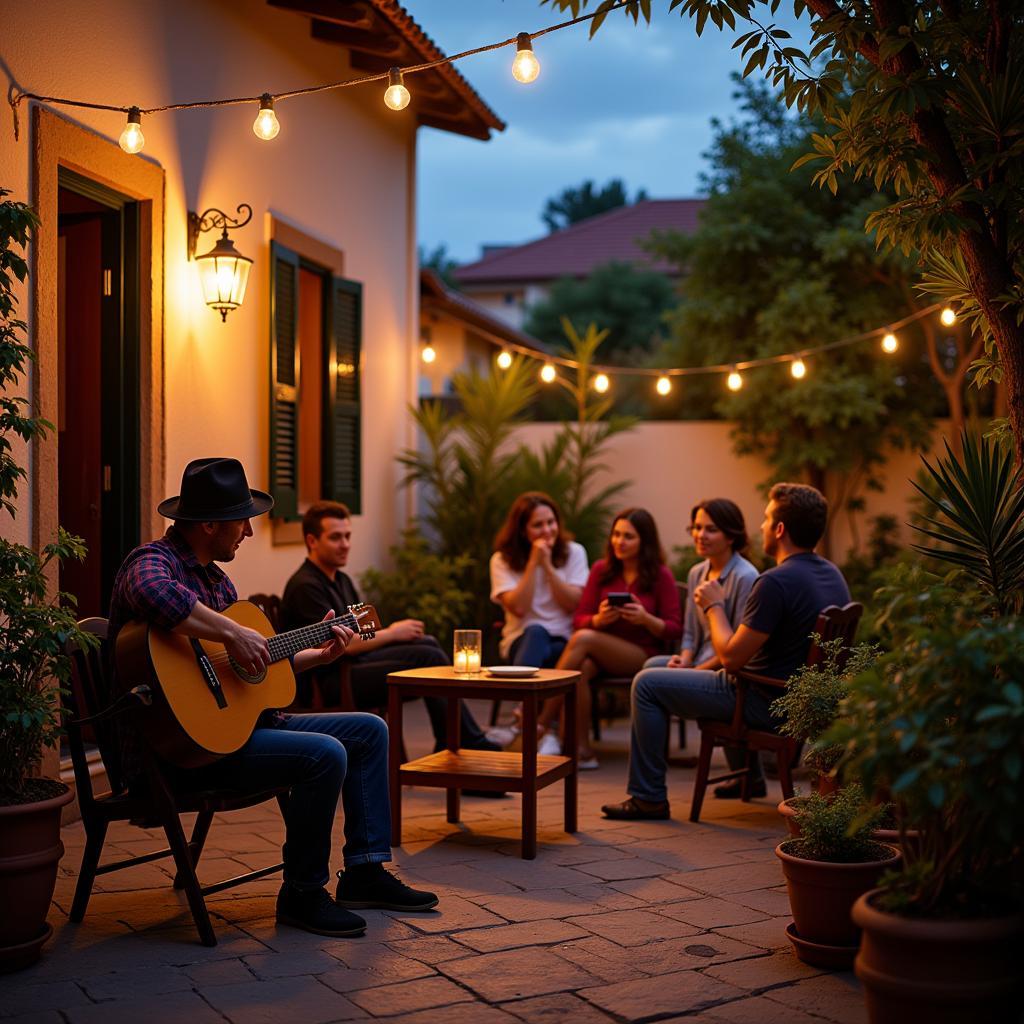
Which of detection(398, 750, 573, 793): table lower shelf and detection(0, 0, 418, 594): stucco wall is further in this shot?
detection(0, 0, 418, 594): stucco wall

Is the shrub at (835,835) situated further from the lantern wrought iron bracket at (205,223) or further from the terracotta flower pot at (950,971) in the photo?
the lantern wrought iron bracket at (205,223)

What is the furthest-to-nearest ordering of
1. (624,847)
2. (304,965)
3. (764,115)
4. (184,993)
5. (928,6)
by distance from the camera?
(764,115), (624,847), (928,6), (304,965), (184,993)

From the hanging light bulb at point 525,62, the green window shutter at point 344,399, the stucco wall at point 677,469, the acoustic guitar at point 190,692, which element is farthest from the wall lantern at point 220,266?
the stucco wall at point 677,469

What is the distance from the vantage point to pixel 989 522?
150 inches

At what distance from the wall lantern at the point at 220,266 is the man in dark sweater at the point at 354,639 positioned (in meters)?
1.18

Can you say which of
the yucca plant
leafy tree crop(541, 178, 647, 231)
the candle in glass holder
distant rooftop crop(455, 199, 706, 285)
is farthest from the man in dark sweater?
leafy tree crop(541, 178, 647, 231)

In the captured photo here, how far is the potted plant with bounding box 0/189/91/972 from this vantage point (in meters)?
3.66

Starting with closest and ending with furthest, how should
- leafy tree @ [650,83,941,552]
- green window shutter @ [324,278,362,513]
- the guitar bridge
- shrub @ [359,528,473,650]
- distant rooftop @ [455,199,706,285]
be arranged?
the guitar bridge < green window shutter @ [324,278,362,513] < shrub @ [359,528,473,650] < leafy tree @ [650,83,941,552] < distant rooftop @ [455,199,706,285]

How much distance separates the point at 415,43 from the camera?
26.0ft

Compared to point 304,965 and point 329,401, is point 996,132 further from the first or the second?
point 329,401

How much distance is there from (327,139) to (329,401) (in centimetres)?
165

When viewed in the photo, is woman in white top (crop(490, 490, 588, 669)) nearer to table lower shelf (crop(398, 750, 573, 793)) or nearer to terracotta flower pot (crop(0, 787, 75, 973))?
table lower shelf (crop(398, 750, 573, 793))

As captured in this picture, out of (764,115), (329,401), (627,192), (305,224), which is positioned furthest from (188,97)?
(627,192)

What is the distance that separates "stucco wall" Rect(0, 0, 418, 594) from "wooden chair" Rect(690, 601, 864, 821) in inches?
106
